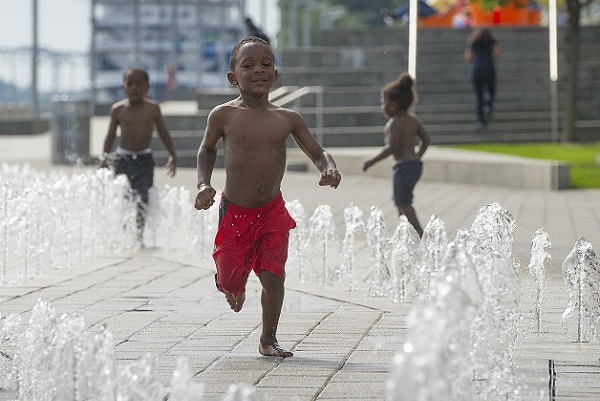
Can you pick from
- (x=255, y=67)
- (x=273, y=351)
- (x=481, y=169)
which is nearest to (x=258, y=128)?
(x=255, y=67)

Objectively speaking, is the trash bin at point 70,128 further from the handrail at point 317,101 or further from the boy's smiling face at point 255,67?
the boy's smiling face at point 255,67

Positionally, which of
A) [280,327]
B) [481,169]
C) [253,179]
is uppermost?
[253,179]

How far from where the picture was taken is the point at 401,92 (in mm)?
10516

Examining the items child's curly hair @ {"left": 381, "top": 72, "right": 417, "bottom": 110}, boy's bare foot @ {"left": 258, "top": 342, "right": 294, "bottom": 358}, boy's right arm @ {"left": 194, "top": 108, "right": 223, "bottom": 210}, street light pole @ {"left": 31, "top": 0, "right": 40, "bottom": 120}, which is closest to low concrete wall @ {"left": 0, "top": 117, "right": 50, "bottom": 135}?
street light pole @ {"left": 31, "top": 0, "right": 40, "bottom": 120}

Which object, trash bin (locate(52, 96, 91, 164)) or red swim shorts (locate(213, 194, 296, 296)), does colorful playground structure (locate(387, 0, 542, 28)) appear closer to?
trash bin (locate(52, 96, 91, 164))

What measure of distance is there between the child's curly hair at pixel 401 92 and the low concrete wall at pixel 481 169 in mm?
6496

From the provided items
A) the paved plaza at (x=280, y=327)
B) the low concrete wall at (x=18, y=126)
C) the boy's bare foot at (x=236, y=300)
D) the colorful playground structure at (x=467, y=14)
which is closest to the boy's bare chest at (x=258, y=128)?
the boy's bare foot at (x=236, y=300)

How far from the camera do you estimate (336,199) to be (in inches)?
624

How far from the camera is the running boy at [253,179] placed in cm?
604

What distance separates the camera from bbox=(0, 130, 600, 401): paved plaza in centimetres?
531

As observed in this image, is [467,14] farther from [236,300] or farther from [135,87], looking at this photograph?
[236,300]

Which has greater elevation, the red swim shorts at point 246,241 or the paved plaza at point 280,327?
the red swim shorts at point 246,241

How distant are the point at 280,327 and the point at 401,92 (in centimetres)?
409

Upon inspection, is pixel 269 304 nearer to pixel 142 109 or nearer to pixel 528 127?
pixel 142 109
